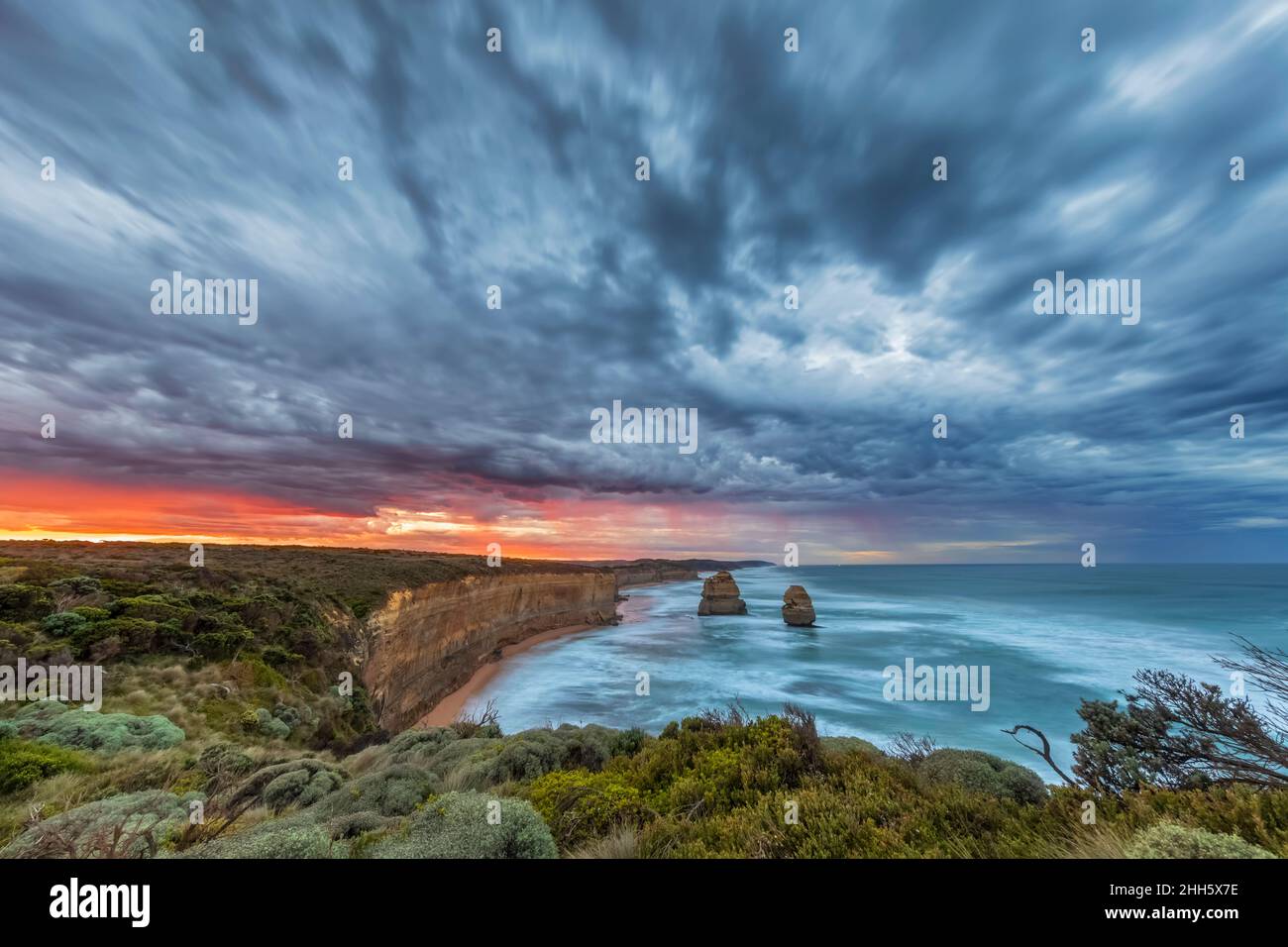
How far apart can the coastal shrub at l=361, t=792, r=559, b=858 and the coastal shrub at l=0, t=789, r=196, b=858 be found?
2200mm

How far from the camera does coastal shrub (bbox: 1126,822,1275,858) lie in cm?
351

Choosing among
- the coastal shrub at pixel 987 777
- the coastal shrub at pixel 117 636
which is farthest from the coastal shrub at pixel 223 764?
the coastal shrub at pixel 987 777

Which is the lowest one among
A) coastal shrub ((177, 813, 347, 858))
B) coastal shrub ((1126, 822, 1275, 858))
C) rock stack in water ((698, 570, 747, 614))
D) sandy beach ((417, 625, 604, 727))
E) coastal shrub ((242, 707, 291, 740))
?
rock stack in water ((698, 570, 747, 614))

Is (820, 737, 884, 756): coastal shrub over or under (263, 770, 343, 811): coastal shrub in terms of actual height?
under

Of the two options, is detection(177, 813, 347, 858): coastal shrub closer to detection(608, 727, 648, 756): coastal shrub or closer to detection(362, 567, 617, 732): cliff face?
detection(608, 727, 648, 756): coastal shrub

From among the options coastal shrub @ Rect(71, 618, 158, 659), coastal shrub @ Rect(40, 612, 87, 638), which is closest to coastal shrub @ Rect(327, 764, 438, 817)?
coastal shrub @ Rect(71, 618, 158, 659)

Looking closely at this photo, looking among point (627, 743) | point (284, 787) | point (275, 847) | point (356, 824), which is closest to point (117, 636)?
point (284, 787)
